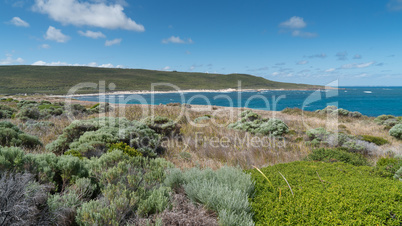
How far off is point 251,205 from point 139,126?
619cm

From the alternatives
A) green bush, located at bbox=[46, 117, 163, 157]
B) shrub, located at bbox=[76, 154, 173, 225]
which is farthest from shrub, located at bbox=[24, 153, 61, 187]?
green bush, located at bbox=[46, 117, 163, 157]

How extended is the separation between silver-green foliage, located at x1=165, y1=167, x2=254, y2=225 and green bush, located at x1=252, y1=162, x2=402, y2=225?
179mm

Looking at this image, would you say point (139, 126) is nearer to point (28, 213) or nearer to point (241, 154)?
point (241, 154)

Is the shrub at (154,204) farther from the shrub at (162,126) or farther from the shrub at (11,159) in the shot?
the shrub at (162,126)

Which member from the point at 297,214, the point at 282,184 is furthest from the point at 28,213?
the point at 282,184

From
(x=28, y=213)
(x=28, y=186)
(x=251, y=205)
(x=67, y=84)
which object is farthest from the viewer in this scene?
(x=67, y=84)

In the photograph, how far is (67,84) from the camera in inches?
4683

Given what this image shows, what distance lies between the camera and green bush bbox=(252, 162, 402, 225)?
88.0 inches

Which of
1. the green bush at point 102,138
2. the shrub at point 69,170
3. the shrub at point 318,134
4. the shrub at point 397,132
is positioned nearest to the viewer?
the shrub at point 69,170

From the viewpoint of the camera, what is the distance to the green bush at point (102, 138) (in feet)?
18.8

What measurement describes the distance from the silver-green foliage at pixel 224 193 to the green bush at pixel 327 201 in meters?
0.18

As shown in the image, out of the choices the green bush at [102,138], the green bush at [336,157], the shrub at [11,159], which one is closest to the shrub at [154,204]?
the shrub at [11,159]

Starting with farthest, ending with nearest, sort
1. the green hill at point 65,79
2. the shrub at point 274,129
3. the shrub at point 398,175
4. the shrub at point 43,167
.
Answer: the green hill at point 65,79 < the shrub at point 274,129 < the shrub at point 398,175 < the shrub at point 43,167

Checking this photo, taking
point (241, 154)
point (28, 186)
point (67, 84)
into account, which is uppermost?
point (67, 84)
